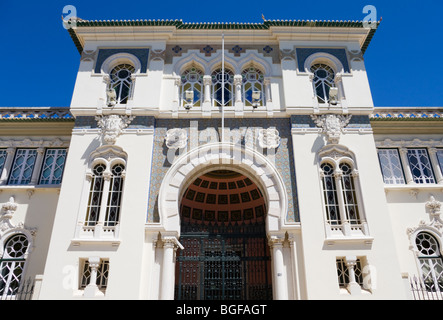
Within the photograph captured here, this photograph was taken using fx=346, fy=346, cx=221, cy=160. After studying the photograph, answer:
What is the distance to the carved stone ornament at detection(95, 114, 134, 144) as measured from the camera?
1334 centimetres

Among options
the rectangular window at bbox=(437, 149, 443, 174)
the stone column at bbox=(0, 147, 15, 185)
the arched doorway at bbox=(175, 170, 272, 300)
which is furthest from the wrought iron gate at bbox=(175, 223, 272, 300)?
the rectangular window at bbox=(437, 149, 443, 174)

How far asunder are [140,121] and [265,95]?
5367 mm

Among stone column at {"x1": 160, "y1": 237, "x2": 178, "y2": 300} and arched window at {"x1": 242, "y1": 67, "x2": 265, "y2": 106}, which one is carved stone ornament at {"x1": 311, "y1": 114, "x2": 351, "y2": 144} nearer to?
arched window at {"x1": 242, "y1": 67, "x2": 265, "y2": 106}

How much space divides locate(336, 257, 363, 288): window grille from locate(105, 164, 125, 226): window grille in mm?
7903

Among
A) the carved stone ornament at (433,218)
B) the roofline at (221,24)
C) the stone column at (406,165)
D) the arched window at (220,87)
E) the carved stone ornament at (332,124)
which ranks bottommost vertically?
the carved stone ornament at (433,218)

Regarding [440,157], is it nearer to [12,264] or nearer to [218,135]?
[218,135]

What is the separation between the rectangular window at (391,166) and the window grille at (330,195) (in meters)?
2.88

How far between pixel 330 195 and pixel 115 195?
7999mm

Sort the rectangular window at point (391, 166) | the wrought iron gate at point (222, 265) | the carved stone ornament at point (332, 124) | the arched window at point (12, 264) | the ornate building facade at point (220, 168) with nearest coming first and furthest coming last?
the ornate building facade at point (220, 168), the arched window at point (12, 264), the wrought iron gate at point (222, 265), the carved stone ornament at point (332, 124), the rectangular window at point (391, 166)

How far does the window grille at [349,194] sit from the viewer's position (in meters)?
12.5

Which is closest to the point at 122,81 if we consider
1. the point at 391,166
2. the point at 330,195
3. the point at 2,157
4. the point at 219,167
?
the point at 219,167

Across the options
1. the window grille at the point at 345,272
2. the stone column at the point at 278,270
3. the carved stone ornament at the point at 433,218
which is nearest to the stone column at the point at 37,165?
the stone column at the point at 278,270

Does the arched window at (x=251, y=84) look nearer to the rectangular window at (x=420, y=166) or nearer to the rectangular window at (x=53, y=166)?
the rectangular window at (x=420, y=166)

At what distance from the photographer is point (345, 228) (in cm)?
1196
